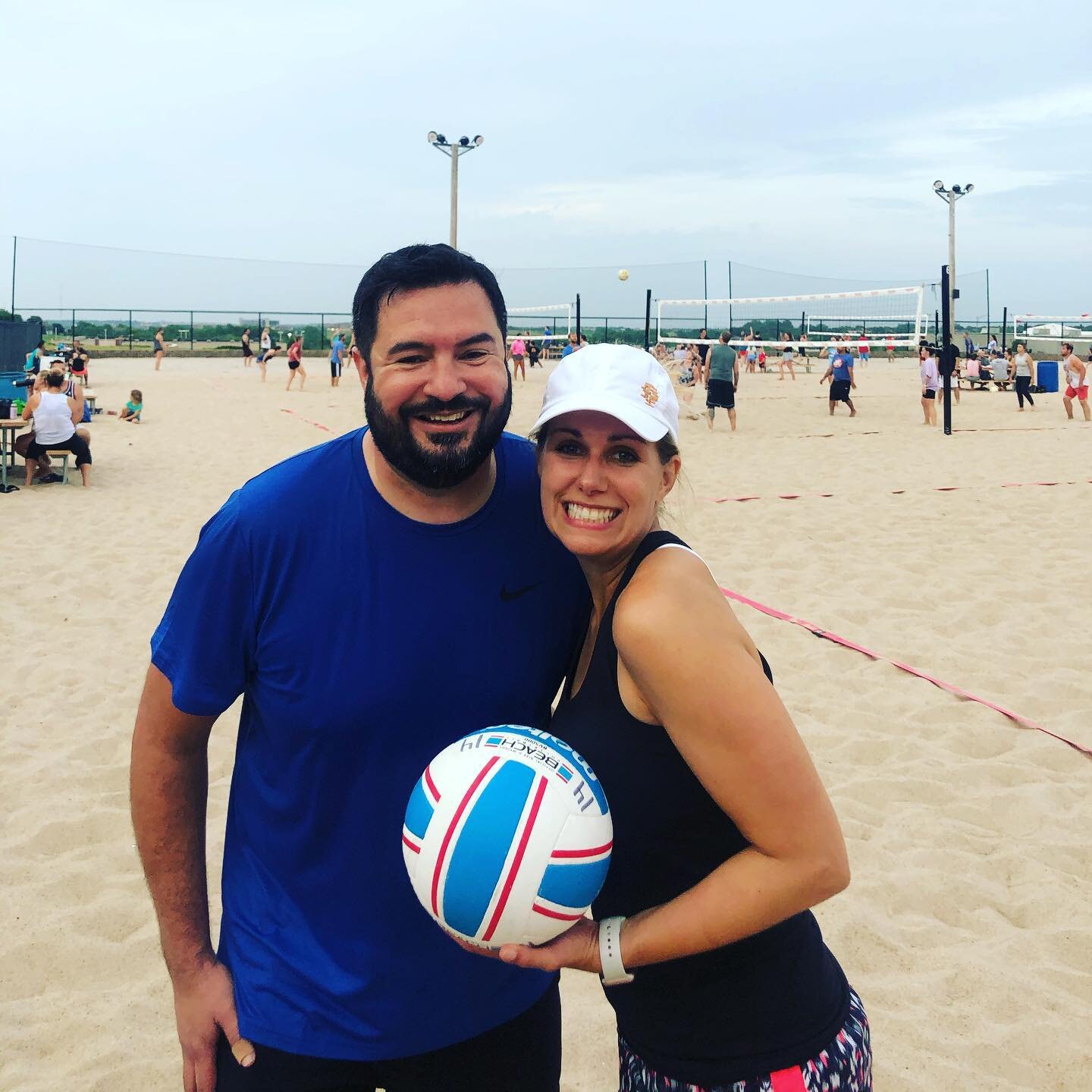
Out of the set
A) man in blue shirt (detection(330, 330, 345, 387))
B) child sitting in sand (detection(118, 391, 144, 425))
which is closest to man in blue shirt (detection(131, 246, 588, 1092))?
child sitting in sand (detection(118, 391, 144, 425))

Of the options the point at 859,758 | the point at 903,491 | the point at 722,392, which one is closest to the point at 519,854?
the point at 859,758

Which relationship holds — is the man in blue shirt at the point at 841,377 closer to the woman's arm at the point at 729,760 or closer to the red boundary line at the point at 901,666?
the red boundary line at the point at 901,666

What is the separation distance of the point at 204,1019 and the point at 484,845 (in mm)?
595

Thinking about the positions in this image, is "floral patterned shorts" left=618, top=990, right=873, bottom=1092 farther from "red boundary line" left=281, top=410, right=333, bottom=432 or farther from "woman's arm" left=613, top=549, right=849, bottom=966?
"red boundary line" left=281, top=410, right=333, bottom=432

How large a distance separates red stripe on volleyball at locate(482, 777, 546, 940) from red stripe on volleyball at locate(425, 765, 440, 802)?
5.2 inches

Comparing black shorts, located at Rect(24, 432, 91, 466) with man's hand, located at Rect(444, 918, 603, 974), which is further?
black shorts, located at Rect(24, 432, 91, 466)

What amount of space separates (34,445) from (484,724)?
10.0 m

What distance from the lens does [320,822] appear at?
1.53 meters

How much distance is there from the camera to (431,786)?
1416 mm

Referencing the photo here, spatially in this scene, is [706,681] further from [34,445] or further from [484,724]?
[34,445]

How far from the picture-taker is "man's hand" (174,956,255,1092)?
157cm

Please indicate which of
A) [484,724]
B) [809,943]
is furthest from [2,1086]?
[809,943]

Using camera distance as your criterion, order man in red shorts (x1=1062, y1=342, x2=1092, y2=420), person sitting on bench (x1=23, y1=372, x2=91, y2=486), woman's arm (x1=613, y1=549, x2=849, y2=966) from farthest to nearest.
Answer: man in red shorts (x1=1062, y1=342, x2=1092, y2=420), person sitting on bench (x1=23, y1=372, x2=91, y2=486), woman's arm (x1=613, y1=549, x2=849, y2=966)

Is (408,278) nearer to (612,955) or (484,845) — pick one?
(484,845)
